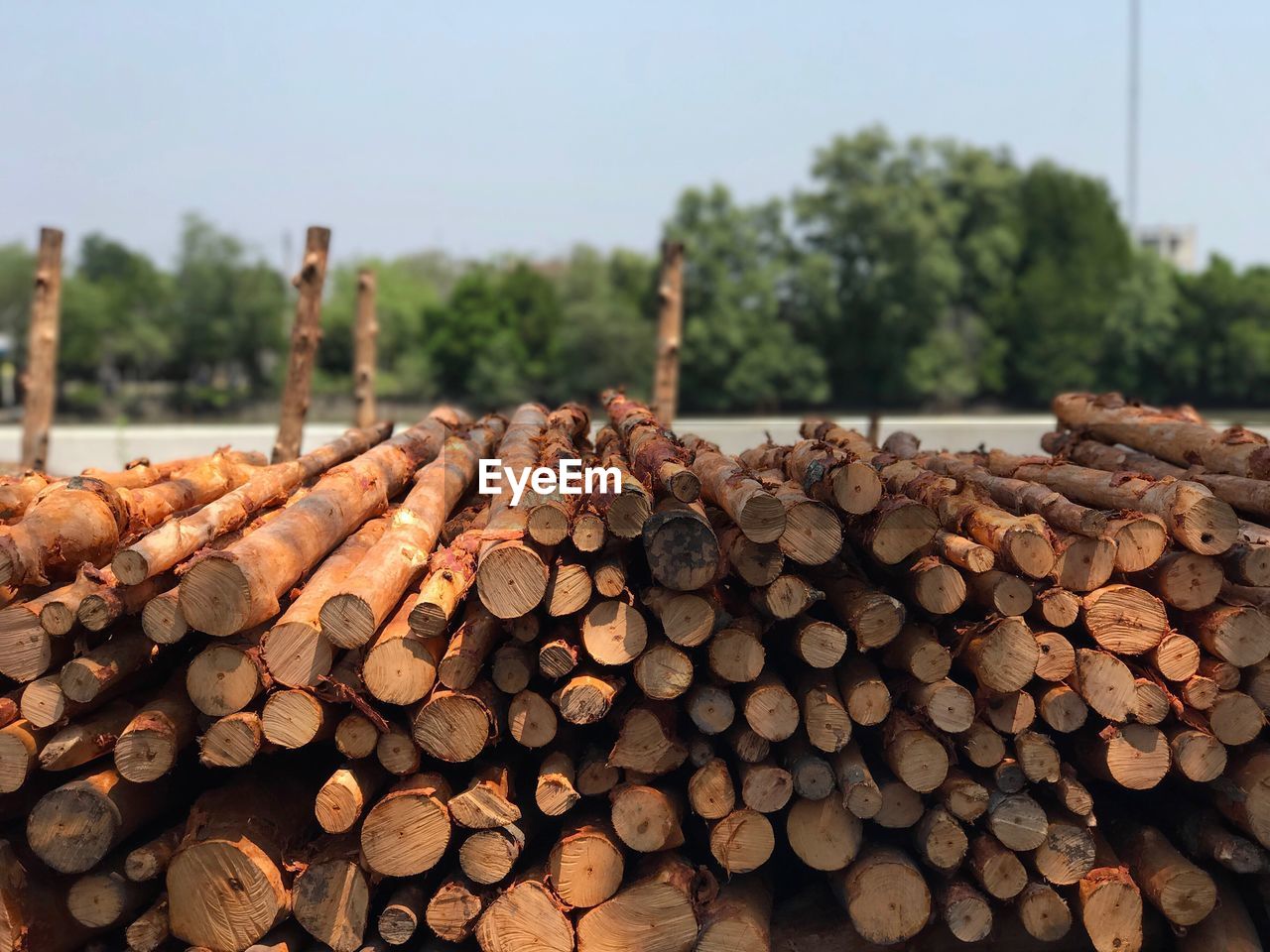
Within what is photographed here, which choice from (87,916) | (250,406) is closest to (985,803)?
(87,916)

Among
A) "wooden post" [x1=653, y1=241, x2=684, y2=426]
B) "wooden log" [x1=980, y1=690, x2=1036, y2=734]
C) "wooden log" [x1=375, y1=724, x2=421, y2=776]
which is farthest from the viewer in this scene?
"wooden post" [x1=653, y1=241, x2=684, y2=426]

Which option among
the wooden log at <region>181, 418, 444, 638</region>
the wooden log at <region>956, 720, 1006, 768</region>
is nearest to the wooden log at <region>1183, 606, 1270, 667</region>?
the wooden log at <region>956, 720, 1006, 768</region>

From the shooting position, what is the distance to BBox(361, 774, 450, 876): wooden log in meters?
3.96

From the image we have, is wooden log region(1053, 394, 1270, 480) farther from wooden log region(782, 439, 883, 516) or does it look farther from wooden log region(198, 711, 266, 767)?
wooden log region(198, 711, 266, 767)

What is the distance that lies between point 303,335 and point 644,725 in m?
6.79

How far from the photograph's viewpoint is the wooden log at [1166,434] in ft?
18.1

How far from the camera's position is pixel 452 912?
4066 mm

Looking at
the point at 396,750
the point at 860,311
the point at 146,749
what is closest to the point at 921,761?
the point at 396,750

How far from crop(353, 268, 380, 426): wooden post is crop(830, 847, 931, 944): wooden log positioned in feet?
31.2

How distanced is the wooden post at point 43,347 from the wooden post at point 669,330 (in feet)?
21.5

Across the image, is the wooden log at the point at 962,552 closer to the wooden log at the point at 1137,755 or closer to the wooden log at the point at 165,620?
the wooden log at the point at 1137,755

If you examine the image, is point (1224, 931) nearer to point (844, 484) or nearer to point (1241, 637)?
point (1241, 637)

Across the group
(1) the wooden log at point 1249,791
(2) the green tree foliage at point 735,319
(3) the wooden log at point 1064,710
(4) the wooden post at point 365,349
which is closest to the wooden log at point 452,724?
(3) the wooden log at point 1064,710

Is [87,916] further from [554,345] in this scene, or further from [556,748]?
[554,345]
